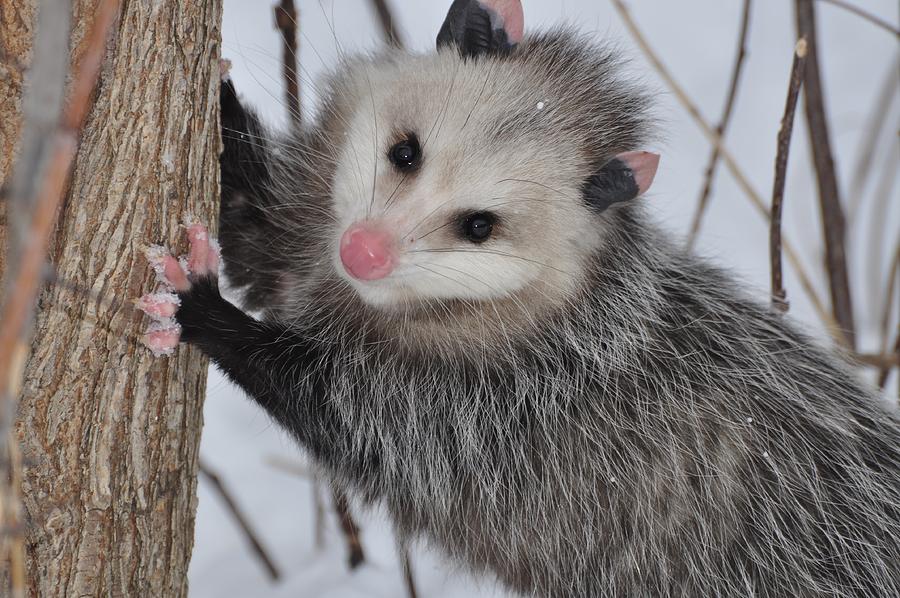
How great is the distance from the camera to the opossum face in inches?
62.7

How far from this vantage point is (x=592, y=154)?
1828 mm

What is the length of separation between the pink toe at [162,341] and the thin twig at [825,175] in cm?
173

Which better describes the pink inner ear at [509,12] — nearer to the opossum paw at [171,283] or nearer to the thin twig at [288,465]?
the opossum paw at [171,283]

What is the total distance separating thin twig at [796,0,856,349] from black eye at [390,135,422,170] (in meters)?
1.26

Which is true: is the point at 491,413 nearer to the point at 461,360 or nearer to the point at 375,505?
the point at 461,360

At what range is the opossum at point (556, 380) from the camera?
175 cm

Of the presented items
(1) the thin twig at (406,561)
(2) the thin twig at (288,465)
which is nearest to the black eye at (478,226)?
(1) the thin twig at (406,561)

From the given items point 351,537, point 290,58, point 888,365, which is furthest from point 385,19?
point 888,365

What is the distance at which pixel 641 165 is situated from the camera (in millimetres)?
1700

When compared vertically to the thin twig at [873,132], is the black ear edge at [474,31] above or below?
above

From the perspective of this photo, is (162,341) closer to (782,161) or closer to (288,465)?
(782,161)

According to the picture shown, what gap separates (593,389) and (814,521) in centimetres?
49

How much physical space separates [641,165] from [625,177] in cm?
4

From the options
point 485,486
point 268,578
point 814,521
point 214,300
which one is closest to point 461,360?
point 485,486
